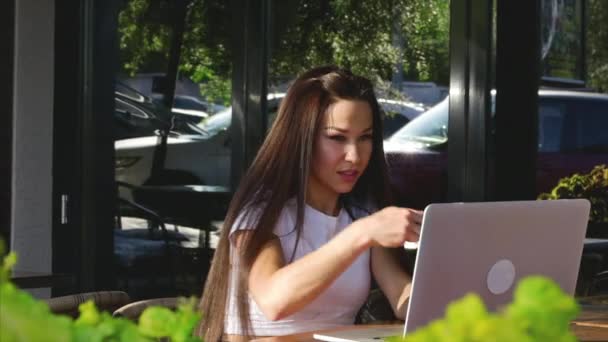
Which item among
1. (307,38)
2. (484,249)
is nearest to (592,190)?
(307,38)

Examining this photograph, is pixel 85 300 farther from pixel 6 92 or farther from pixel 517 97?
pixel 6 92

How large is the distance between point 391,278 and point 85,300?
2.95 feet

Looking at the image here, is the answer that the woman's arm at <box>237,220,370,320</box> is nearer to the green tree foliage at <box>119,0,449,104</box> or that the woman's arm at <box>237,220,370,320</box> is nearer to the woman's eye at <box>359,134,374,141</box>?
the woman's eye at <box>359,134,374,141</box>

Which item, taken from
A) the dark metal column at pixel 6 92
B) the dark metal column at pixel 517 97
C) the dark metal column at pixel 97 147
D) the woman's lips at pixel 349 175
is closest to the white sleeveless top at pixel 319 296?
the woman's lips at pixel 349 175

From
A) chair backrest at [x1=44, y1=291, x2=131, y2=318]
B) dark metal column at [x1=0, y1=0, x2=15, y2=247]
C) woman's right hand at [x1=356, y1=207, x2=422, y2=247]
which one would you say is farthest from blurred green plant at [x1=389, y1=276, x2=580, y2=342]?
dark metal column at [x1=0, y1=0, x2=15, y2=247]

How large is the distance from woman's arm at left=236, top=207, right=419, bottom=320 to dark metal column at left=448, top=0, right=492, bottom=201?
58.6 inches

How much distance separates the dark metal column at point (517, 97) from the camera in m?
3.83

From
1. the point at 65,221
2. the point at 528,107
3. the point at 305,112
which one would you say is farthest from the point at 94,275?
the point at 305,112

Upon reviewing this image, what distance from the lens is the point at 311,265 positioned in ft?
7.66

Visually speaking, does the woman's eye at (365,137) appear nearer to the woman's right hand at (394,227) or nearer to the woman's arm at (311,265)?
the woman's arm at (311,265)

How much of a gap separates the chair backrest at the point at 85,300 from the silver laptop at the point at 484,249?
4.57ft

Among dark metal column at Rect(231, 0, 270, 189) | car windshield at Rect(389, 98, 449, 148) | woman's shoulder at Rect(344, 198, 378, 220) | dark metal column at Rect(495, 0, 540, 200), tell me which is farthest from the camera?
dark metal column at Rect(231, 0, 270, 189)

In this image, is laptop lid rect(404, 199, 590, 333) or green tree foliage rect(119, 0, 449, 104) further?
green tree foliage rect(119, 0, 449, 104)

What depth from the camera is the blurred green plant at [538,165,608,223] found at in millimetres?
3979
